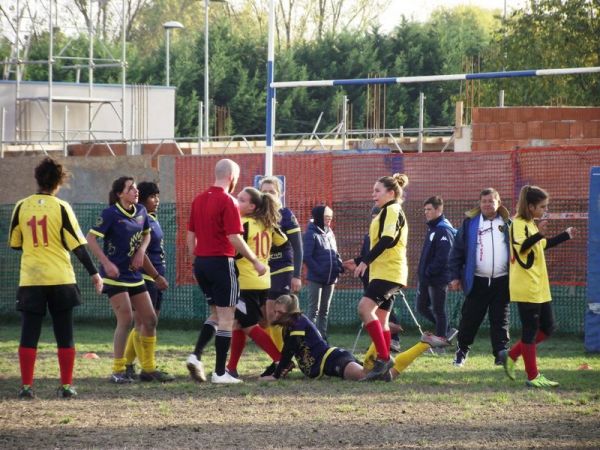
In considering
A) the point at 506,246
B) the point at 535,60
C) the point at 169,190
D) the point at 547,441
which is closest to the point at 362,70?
the point at 535,60

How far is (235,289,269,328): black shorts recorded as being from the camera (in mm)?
10453

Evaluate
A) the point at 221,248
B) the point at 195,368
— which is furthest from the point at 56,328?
the point at 221,248

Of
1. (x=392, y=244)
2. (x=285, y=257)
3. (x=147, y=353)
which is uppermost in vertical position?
(x=392, y=244)

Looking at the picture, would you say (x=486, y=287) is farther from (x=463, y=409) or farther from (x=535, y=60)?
(x=535, y=60)

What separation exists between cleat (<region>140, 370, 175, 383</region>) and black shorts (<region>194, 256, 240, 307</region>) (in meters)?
0.91

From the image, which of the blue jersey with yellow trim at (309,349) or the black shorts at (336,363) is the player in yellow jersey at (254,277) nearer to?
the blue jersey with yellow trim at (309,349)

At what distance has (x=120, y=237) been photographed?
10086 mm

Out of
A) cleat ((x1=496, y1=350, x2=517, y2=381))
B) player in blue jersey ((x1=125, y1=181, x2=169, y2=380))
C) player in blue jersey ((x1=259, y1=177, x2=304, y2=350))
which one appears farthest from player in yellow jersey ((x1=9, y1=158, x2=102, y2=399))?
cleat ((x1=496, y1=350, x2=517, y2=381))

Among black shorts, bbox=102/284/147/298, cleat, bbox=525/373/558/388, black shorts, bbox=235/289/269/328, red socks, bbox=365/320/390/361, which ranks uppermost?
black shorts, bbox=102/284/147/298

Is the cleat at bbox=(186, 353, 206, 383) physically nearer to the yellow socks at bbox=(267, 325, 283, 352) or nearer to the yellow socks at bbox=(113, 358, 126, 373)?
the yellow socks at bbox=(113, 358, 126, 373)

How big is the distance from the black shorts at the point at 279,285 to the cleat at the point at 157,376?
153cm

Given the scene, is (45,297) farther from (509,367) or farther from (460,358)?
(460,358)

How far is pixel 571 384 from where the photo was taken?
10086 millimetres

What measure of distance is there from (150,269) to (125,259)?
0.51m
